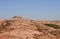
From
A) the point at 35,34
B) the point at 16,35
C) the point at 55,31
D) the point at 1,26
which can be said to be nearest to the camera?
the point at 16,35

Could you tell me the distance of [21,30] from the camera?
50.9 ft

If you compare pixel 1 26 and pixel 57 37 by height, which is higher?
pixel 1 26

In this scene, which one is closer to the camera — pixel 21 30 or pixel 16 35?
pixel 16 35

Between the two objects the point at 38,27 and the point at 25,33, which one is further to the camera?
the point at 38,27

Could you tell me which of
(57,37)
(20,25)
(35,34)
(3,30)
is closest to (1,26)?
(3,30)

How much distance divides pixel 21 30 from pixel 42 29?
2924mm

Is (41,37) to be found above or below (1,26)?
below

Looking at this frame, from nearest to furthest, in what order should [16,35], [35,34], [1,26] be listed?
[16,35] → [35,34] → [1,26]

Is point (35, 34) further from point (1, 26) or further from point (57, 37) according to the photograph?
point (1, 26)

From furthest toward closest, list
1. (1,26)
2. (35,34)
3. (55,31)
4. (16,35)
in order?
1. (55,31)
2. (1,26)
3. (35,34)
4. (16,35)

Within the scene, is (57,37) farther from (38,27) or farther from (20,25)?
(20,25)

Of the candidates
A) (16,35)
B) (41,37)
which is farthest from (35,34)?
(16,35)

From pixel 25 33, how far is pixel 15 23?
259cm

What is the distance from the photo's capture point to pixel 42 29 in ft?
57.5
